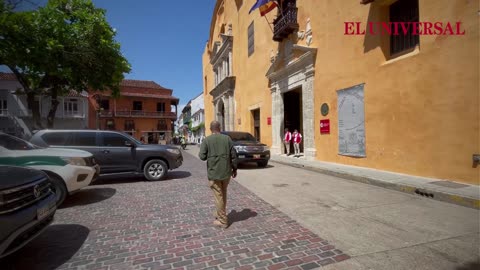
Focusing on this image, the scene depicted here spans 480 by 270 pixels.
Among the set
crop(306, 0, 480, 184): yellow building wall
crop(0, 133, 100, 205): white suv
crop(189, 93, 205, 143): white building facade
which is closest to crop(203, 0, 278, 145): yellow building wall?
crop(306, 0, 480, 184): yellow building wall

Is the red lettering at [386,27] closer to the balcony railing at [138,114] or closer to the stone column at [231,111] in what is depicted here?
the stone column at [231,111]

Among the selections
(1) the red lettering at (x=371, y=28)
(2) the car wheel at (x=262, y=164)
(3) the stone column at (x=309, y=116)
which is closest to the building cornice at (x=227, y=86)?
(3) the stone column at (x=309, y=116)

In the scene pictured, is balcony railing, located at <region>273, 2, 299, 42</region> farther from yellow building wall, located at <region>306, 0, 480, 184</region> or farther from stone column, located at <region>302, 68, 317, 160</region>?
yellow building wall, located at <region>306, 0, 480, 184</region>

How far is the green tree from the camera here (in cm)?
1435

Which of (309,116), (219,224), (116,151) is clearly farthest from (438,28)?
(116,151)

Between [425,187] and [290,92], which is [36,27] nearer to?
[290,92]

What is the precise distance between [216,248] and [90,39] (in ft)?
59.0

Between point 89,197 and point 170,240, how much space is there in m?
3.98

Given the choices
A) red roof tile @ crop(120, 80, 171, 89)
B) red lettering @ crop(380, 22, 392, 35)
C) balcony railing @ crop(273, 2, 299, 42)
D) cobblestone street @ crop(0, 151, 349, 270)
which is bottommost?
cobblestone street @ crop(0, 151, 349, 270)

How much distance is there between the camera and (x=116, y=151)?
8.36 m

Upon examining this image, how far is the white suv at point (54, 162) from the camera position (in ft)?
17.4

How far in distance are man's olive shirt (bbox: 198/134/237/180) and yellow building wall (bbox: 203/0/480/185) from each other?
617 centimetres

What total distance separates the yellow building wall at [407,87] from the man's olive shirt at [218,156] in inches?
243

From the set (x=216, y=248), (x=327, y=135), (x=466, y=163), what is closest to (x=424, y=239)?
(x=216, y=248)
